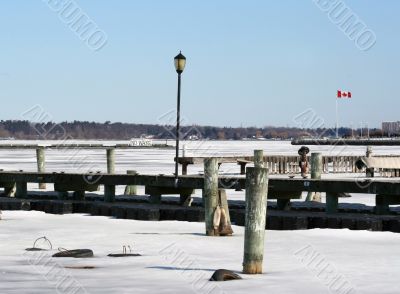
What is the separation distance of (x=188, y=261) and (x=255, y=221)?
1457 mm

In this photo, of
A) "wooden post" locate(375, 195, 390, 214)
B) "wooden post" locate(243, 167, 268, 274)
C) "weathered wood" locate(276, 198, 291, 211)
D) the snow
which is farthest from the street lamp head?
"wooden post" locate(243, 167, 268, 274)

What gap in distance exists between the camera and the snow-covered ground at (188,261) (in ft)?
33.4

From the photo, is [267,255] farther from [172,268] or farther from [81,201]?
[81,201]

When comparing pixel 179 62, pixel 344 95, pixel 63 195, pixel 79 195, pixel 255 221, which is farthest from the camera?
pixel 344 95

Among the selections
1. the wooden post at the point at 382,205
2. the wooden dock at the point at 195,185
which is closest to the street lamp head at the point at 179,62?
the wooden dock at the point at 195,185

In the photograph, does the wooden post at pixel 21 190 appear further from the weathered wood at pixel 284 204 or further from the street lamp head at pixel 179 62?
the weathered wood at pixel 284 204

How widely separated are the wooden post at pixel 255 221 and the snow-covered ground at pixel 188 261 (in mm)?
265

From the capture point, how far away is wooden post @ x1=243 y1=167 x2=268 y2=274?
1138 centimetres

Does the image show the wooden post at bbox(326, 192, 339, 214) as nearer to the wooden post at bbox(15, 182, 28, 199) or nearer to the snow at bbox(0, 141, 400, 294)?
the snow at bbox(0, 141, 400, 294)

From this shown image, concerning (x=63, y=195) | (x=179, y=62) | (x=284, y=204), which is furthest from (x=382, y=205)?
(x=63, y=195)

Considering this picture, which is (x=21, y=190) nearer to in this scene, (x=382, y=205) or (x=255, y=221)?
(x=382, y=205)

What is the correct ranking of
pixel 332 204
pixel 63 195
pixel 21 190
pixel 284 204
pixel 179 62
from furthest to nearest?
1. pixel 21 190
2. pixel 63 195
3. pixel 179 62
4. pixel 284 204
5. pixel 332 204

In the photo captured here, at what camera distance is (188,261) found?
12.7 metres

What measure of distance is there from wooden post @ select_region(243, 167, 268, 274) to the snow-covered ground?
0.87 feet
